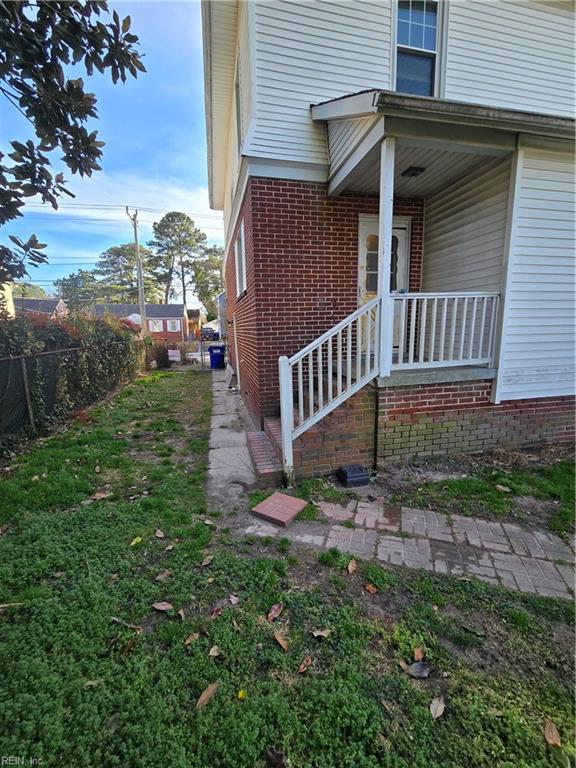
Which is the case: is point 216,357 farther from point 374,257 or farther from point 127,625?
point 127,625

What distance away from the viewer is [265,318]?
4863 mm

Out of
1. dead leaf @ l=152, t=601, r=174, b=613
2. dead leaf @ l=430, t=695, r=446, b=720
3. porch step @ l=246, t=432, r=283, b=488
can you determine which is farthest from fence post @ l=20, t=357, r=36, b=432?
dead leaf @ l=430, t=695, r=446, b=720

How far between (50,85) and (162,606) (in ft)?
10.6


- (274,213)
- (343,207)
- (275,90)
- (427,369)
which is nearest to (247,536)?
(427,369)

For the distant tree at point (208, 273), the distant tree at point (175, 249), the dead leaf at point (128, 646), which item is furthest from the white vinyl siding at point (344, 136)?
the distant tree at point (175, 249)

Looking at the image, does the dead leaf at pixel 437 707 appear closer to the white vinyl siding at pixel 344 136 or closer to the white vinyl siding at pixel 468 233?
the white vinyl siding at pixel 468 233

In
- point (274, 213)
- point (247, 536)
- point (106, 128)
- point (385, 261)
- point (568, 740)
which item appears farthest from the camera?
point (274, 213)

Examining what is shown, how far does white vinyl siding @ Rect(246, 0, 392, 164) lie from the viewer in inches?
172

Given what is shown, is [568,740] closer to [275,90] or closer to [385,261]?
[385,261]

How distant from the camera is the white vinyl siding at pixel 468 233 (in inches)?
168

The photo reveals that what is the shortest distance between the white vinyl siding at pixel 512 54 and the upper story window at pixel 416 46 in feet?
0.73

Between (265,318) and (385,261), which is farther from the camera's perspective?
(265,318)

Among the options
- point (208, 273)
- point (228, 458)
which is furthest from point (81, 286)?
point (228, 458)

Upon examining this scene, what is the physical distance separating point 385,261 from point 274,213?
1.91 meters
